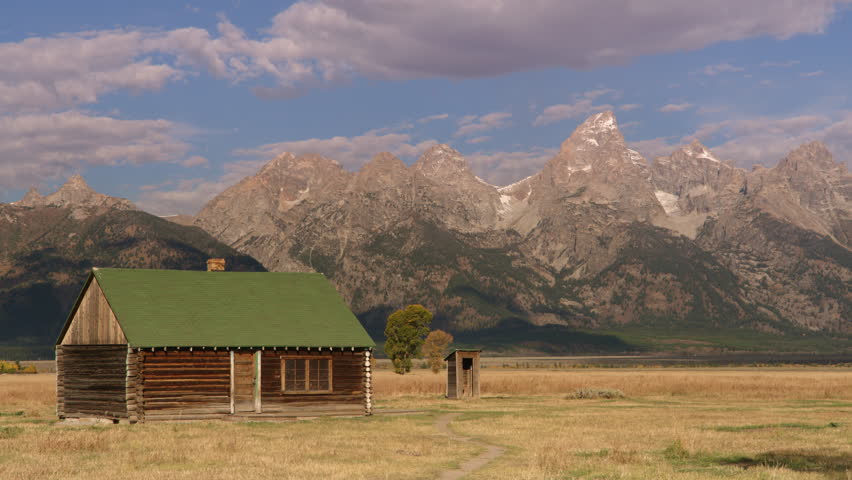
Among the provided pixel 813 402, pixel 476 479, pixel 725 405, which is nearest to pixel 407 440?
pixel 476 479

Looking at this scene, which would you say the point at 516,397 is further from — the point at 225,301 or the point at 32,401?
the point at 32,401

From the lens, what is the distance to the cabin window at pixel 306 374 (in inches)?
1924

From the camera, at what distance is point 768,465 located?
27859 mm

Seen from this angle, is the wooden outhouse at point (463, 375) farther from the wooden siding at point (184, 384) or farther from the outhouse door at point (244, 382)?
the wooden siding at point (184, 384)

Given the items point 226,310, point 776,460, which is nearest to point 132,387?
point 226,310

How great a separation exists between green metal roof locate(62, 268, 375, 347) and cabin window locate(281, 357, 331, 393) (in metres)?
1.30

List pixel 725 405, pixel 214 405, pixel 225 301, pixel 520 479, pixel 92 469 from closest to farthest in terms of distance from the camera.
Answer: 1. pixel 520 479
2. pixel 92 469
3. pixel 214 405
4. pixel 225 301
5. pixel 725 405

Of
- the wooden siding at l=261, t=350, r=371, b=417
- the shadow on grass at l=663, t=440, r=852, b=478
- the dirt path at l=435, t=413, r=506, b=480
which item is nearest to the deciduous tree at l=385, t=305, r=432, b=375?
the wooden siding at l=261, t=350, r=371, b=417

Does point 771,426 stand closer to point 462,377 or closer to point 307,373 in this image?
point 307,373

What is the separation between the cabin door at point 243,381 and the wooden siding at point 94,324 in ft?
17.8

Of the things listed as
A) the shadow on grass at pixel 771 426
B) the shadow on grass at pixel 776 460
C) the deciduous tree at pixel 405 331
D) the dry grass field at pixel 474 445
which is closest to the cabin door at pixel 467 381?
the dry grass field at pixel 474 445

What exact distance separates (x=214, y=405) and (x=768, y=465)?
27.9 m

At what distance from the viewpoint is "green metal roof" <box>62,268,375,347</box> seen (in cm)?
4722

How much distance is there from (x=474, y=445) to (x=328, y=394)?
1672cm
